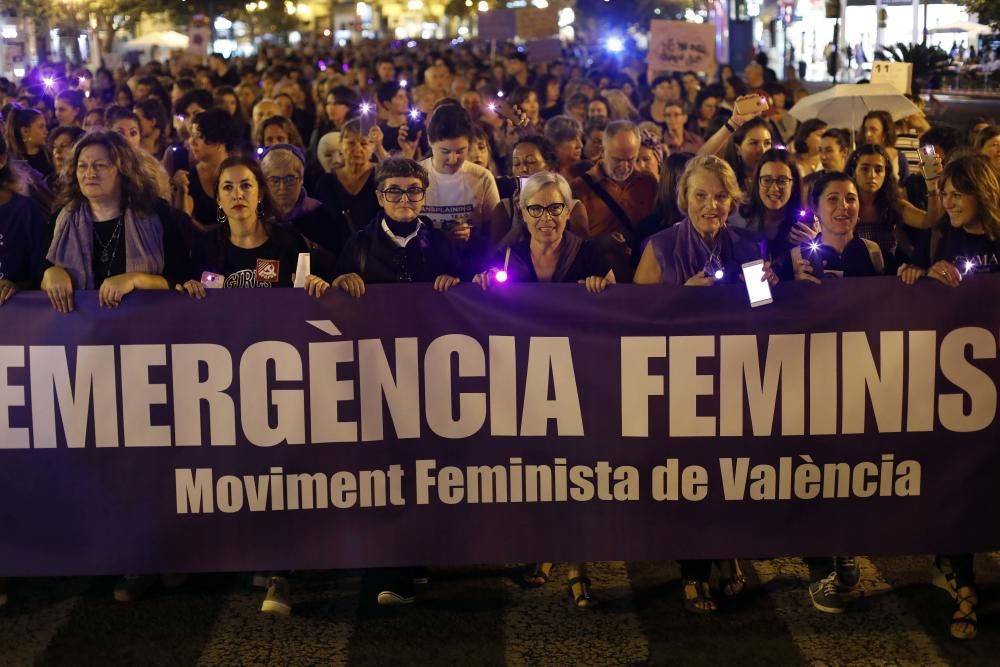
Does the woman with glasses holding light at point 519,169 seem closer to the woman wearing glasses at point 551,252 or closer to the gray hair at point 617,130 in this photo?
the gray hair at point 617,130

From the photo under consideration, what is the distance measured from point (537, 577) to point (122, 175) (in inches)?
95.0

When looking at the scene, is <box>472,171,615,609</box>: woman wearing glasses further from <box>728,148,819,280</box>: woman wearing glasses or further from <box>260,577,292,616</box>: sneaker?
<box>728,148,819,280</box>: woman wearing glasses

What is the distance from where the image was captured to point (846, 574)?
5.68 meters

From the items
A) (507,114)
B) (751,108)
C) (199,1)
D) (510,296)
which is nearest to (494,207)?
(751,108)

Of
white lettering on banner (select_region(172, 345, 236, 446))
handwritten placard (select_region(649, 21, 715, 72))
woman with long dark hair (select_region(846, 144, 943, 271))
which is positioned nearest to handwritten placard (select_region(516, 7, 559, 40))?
handwritten placard (select_region(649, 21, 715, 72))

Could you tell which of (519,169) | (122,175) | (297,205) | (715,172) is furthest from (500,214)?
(122,175)

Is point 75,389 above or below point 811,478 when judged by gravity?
above

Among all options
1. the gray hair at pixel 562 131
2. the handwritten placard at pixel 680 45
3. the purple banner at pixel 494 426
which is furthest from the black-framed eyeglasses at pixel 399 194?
the handwritten placard at pixel 680 45

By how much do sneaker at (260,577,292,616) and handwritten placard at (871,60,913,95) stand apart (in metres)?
8.84

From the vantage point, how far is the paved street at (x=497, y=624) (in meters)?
5.18

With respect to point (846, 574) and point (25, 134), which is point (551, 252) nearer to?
point (846, 574)

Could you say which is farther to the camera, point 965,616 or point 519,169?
point 519,169

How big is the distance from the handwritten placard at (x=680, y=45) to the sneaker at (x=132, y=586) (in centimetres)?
1264

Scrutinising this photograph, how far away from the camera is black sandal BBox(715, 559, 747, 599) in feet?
19.0
